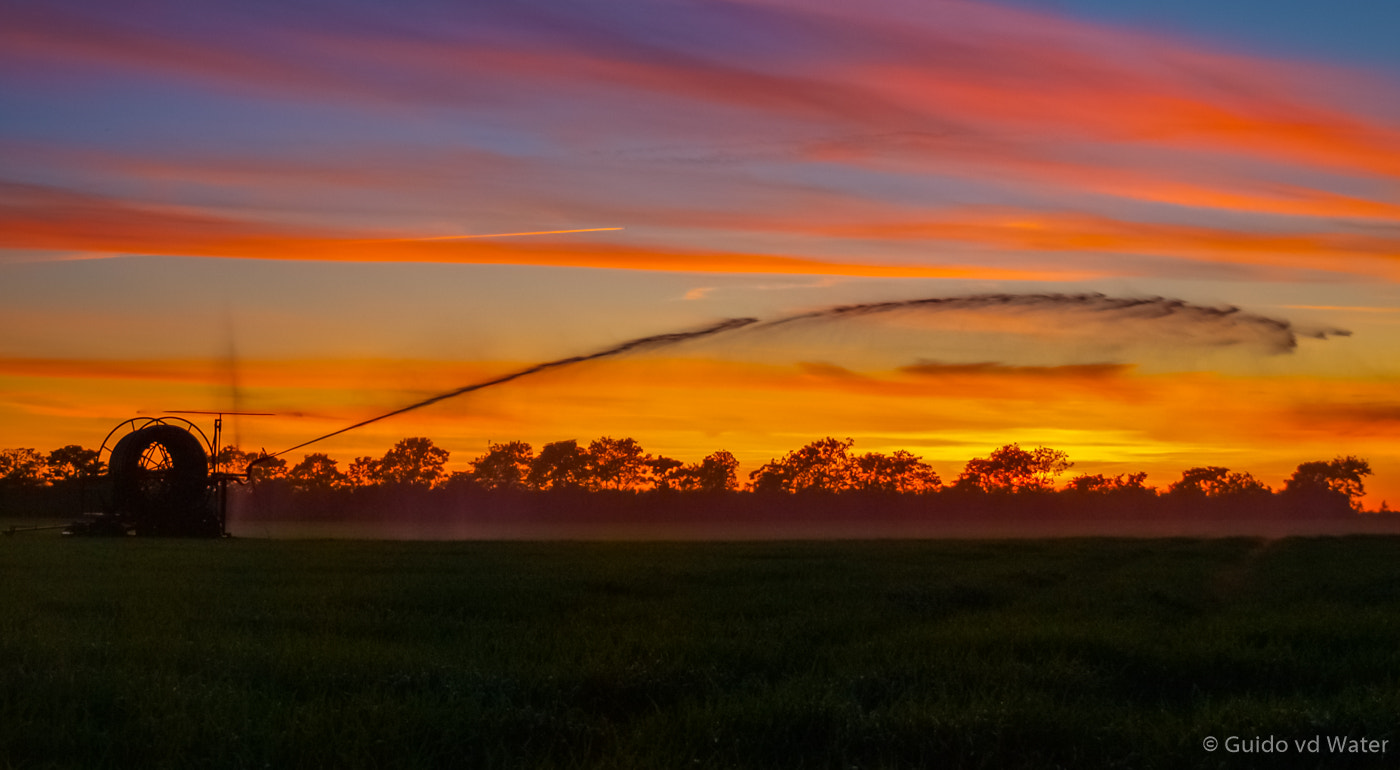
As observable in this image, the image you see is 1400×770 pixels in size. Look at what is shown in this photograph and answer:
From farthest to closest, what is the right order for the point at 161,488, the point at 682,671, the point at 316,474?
1. the point at 316,474
2. the point at 161,488
3. the point at 682,671

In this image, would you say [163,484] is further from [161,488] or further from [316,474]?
[316,474]

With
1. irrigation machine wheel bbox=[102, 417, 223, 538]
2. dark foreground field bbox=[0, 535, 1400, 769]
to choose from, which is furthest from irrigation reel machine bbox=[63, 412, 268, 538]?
dark foreground field bbox=[0, 535, 1400, 769]

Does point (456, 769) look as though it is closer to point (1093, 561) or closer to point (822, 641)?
point (822, 641)

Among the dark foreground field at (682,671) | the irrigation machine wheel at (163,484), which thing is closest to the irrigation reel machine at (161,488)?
the irrigation machine wheel at (163,484)

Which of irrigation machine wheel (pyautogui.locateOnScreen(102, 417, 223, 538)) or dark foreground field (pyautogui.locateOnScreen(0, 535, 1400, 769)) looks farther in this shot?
irrigation machine wheel (pyautogui.locateOnScreen(102, 417, 223, 538))

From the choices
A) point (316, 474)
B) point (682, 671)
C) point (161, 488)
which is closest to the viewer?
point (682, 671)

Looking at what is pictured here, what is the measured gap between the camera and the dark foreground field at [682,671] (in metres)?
11.6

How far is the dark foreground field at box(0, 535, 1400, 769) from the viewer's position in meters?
11.6

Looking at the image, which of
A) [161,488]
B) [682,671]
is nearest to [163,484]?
[161,488]

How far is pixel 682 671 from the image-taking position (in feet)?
48.8

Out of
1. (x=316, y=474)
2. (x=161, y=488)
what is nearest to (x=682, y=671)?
(x=161, y=488)

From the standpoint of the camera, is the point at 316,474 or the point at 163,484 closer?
the point at 163,484

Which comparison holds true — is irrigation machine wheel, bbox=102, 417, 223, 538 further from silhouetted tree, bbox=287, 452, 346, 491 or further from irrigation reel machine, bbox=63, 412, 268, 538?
silhouetted tree, bbox=287, 452, 346, 491

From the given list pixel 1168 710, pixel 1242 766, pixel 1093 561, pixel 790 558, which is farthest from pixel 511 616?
pixel 1093 561
